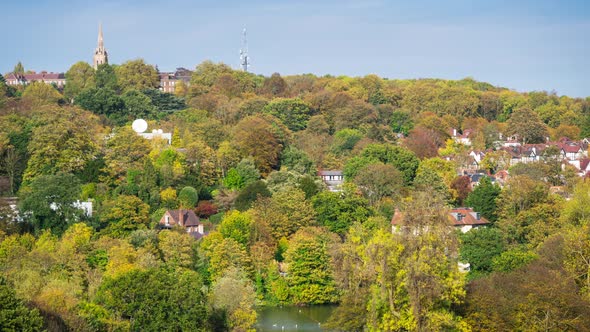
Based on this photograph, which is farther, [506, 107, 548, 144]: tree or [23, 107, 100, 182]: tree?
[506, 107, 548, 144]: tree

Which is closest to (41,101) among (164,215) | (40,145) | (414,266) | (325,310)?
(40,145)

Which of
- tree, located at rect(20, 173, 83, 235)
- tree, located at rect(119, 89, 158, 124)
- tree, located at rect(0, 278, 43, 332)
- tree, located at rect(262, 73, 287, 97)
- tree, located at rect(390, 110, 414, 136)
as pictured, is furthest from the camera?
tree, located at rect(262, 73, 287, 97)

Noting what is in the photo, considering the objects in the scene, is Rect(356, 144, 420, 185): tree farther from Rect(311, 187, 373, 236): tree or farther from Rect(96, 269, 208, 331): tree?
Rect(96, 269, 208, 331): tree

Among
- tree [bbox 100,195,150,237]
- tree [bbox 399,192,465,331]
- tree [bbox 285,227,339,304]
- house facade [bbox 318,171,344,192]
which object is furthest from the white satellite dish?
tree [bbox 399,192,465,331]

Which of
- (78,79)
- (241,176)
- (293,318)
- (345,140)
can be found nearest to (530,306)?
(293,318)

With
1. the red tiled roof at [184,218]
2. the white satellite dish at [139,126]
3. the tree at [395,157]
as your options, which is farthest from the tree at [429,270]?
the white satellite dish at [139,126]

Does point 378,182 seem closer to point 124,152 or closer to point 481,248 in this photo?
point 481,248

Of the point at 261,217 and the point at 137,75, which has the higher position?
the point at 137,75
